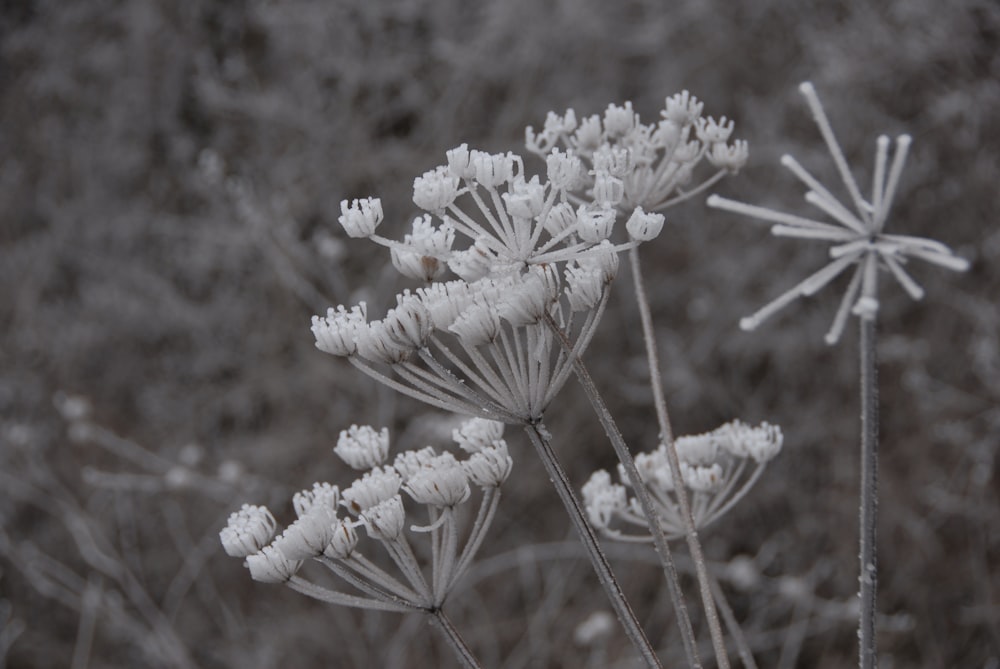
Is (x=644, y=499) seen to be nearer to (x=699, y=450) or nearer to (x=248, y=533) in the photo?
(x=699, y=450)

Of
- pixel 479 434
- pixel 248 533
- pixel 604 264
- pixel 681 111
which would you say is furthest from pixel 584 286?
pixel 248 533

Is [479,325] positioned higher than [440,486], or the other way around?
[479,325]

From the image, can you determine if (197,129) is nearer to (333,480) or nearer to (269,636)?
(333,480)

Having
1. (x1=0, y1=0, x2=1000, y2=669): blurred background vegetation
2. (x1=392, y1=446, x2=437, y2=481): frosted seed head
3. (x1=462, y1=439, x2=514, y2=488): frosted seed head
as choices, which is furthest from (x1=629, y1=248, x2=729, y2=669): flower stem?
(x1=0, y1=0, x2=1000, y2=669): blurred background vegetation

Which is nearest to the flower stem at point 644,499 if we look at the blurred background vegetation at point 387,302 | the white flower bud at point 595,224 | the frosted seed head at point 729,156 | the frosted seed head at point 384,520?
the white flower bud at point 595,224

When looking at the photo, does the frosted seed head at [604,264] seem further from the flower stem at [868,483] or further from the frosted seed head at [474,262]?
the flower stem at [868,483]
